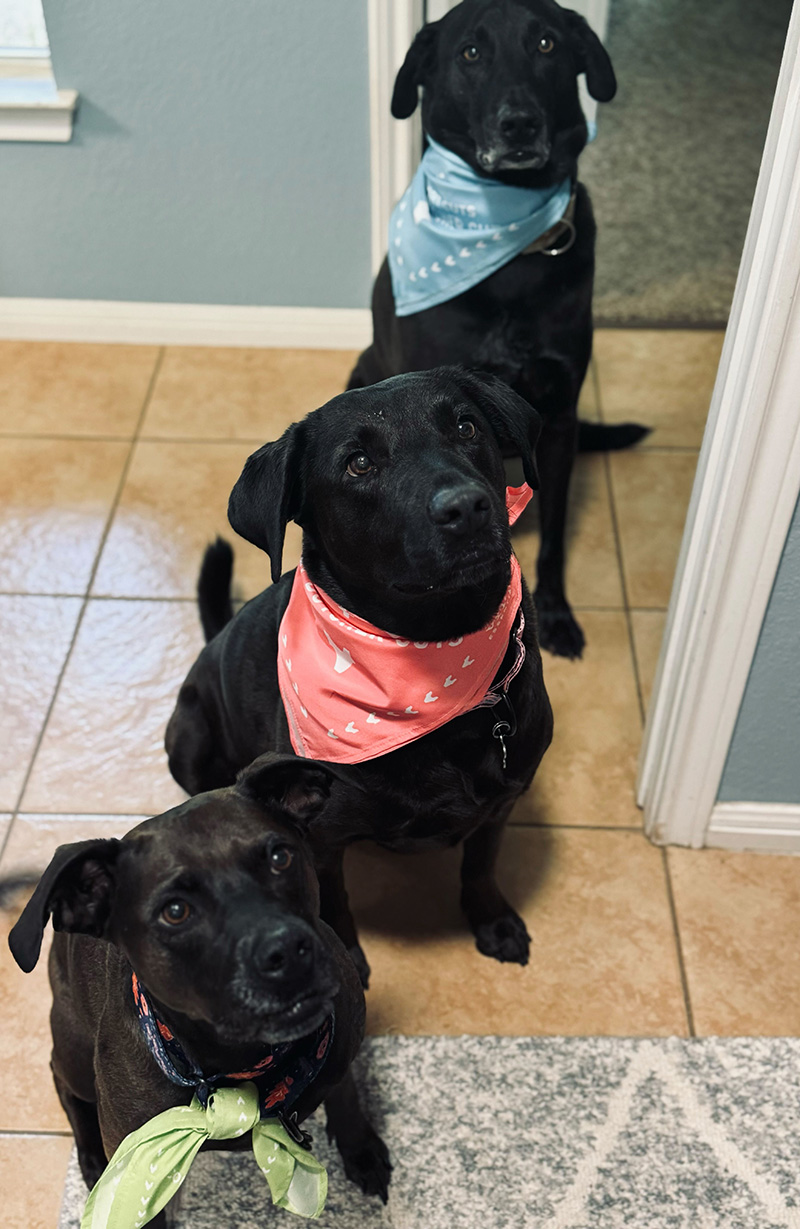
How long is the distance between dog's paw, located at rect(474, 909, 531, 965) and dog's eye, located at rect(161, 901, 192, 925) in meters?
0.87

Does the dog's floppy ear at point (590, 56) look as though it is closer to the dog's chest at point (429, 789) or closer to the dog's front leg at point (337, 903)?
the dog's chest at point (429, 789)

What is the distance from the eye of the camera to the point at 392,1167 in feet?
5.62

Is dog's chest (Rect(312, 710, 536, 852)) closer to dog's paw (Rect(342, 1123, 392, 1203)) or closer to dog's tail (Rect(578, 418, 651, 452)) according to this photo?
dog's paw (Rect(342, 1123, 392, 1203))

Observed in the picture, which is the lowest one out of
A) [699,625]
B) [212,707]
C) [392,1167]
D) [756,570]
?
[392,1167]

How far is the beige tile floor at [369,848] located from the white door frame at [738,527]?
0.12 m

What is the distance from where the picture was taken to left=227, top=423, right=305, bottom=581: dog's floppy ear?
1.47m

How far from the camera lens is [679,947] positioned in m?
1.99

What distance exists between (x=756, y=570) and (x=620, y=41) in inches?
139

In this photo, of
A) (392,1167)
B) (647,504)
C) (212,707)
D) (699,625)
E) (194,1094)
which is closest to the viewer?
(194,1094)

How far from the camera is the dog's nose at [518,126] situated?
6.54 ft

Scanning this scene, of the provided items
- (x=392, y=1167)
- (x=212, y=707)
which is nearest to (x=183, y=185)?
(x=212, y=707)

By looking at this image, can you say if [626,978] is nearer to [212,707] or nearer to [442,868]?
[442,868]

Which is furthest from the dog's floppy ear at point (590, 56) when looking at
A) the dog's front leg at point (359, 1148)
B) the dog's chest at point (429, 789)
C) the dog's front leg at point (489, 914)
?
the dog's front leg at point (359, 1148)

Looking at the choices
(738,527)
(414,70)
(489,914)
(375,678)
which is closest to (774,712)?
(738,527)
